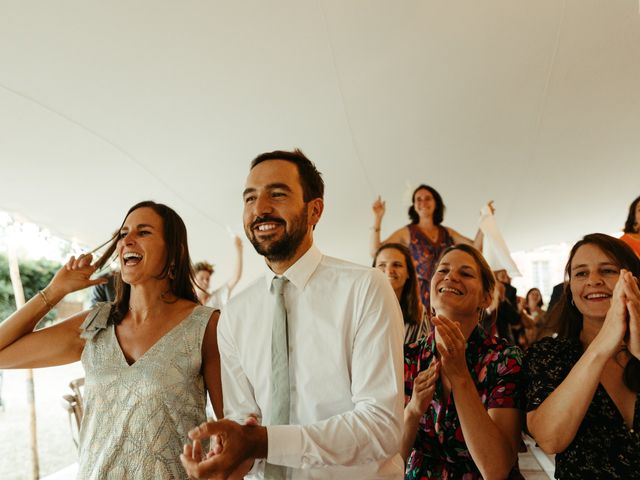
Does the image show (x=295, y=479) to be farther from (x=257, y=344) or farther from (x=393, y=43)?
(x=393, y=43)

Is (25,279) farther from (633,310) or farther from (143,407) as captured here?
(633,310)

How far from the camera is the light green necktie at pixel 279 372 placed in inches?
60.4

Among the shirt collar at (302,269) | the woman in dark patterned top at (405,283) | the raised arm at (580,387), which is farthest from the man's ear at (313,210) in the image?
the woman in dark patterned top at (405,283)

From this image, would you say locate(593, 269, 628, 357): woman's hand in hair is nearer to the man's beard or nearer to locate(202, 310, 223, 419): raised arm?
the man's beard

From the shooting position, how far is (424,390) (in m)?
1.78

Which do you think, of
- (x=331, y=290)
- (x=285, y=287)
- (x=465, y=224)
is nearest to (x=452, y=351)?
(x=331, y=290)

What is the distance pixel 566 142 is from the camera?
894 centimetres

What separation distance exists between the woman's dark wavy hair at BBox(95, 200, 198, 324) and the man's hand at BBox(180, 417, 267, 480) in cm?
95

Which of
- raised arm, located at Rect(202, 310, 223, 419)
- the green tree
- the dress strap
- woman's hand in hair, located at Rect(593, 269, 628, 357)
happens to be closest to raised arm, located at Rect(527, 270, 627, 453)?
woman's hand in hair, located at Rect(593, 269, 628, 357)

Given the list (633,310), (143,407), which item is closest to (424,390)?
(633,310)

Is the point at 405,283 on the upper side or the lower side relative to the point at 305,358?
upper

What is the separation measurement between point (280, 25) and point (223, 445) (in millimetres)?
3988

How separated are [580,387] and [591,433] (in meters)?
0.21

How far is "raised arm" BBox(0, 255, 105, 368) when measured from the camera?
211 cm
